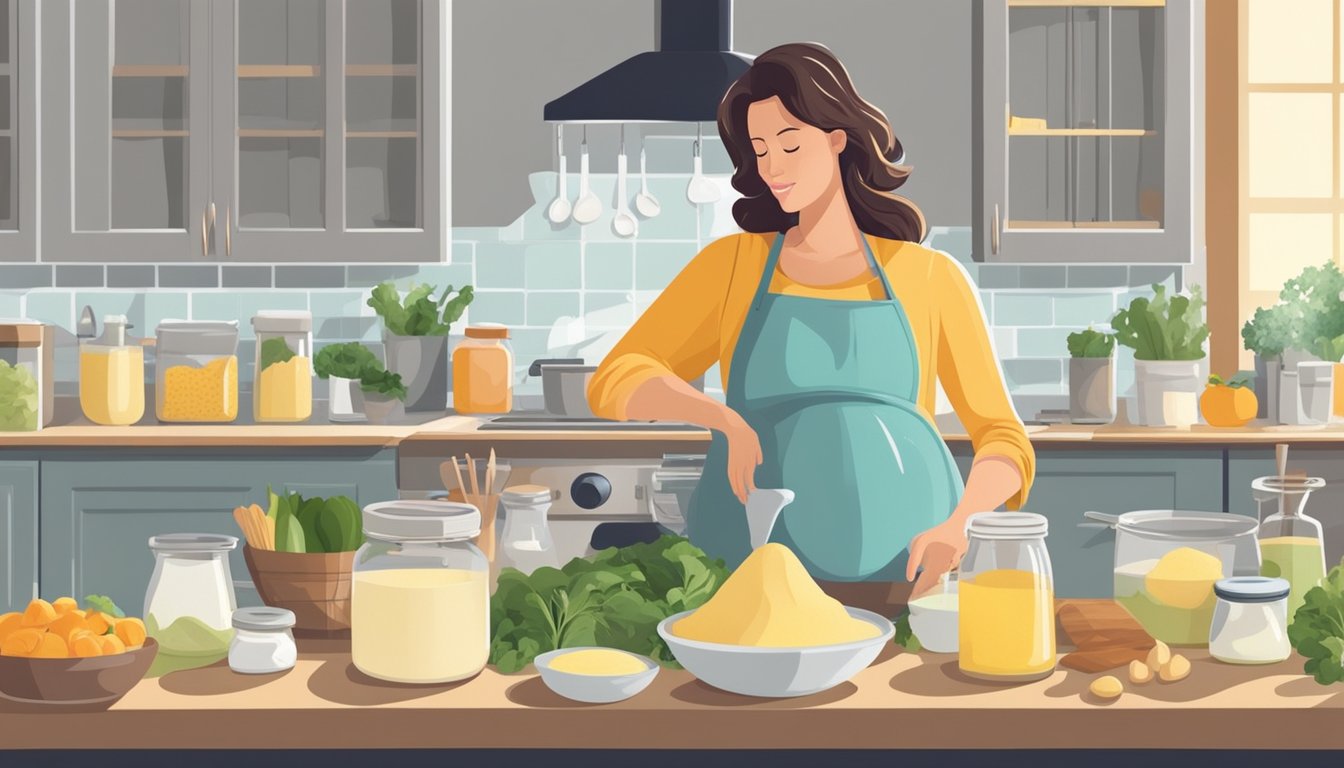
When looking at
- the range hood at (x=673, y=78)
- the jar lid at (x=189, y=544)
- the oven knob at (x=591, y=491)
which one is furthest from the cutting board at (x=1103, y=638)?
the oven knob at (x=591, y=491)

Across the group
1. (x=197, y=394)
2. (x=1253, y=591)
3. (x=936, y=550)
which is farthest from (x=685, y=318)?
(x=197, y=394)

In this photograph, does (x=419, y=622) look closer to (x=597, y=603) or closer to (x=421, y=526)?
(x=421, y=526)

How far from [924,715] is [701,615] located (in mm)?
255

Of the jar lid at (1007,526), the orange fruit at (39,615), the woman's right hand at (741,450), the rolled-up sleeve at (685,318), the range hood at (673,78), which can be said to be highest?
the range hood at (673,78)

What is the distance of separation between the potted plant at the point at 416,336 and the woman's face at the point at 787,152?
206 cm

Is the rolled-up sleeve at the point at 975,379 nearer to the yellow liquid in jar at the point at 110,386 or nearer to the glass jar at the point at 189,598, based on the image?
the glass jar at the point at 189,598

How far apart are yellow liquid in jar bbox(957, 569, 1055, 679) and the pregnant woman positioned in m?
0.68

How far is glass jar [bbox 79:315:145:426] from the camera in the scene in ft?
13.2

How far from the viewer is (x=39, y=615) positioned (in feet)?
5.30

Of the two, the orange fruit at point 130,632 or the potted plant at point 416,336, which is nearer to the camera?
the orange fruit at point 130,632

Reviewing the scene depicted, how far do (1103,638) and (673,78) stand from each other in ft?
5.47

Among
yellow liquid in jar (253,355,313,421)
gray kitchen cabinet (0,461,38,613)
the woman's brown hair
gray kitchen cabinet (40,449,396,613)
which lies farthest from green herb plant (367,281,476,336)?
the woman's brown hair

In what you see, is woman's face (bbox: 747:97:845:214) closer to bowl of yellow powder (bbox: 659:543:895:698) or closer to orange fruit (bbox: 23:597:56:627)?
bowl of yellow powder (bbox: 659:543:895:698)

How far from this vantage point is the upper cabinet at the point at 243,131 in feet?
13.6
